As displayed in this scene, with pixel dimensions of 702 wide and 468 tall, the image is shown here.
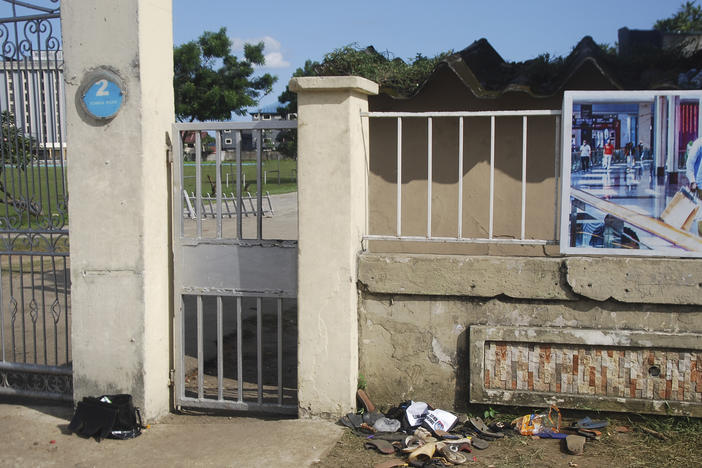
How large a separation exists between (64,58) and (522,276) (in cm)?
338

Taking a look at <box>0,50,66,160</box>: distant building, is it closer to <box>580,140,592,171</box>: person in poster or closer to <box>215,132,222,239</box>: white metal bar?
<box>215,132,222,239</box>: white metal bar

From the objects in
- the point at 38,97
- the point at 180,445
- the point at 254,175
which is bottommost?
the point at 180,445

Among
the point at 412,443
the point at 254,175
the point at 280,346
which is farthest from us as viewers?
the point at 254,175

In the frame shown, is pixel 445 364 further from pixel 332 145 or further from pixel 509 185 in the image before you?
pixel 509 185

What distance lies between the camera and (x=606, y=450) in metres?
3.88

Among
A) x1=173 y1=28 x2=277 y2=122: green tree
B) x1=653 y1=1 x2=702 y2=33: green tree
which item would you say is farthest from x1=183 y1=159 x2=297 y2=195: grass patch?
x1=653 y1=1 x2=702 y2=33: green tree

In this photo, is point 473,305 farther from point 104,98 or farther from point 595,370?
point 104,98

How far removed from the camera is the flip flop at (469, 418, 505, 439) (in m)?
4.09

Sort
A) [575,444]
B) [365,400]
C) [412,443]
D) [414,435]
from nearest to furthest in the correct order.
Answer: [575,444] < [412,443] < [414,435] < [365,400]

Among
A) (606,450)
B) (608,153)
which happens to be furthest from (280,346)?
(608,153)

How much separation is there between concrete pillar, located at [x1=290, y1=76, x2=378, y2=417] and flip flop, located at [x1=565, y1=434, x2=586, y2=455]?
138 centimetres

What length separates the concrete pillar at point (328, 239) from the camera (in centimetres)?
426

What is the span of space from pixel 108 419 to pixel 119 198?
1.45 m

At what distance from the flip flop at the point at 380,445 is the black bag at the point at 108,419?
154 centimetres
